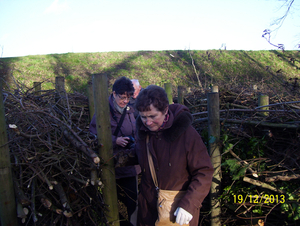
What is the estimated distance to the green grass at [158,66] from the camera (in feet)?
51.7

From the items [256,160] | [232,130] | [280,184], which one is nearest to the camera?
[280,184]

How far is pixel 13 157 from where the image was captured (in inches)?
88.7

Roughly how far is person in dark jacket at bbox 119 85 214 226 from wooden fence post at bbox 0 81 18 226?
42.7 inches

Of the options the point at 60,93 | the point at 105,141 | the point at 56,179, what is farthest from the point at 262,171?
the point at 60,93

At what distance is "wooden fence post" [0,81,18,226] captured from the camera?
190cm

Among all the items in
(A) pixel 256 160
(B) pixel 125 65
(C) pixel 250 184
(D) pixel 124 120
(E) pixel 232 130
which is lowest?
(C) pixel 250 184

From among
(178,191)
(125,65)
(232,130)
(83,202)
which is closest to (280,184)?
(232,130)

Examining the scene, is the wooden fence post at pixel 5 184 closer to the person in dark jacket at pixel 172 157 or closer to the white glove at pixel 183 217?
the person in dark jacket at pixel 172 157

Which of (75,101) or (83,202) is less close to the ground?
(75,101)

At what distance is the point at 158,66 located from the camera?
18703 mm

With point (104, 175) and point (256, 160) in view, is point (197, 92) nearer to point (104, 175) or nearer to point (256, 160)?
point (256, 160)

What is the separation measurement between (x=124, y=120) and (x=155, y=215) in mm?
1335
